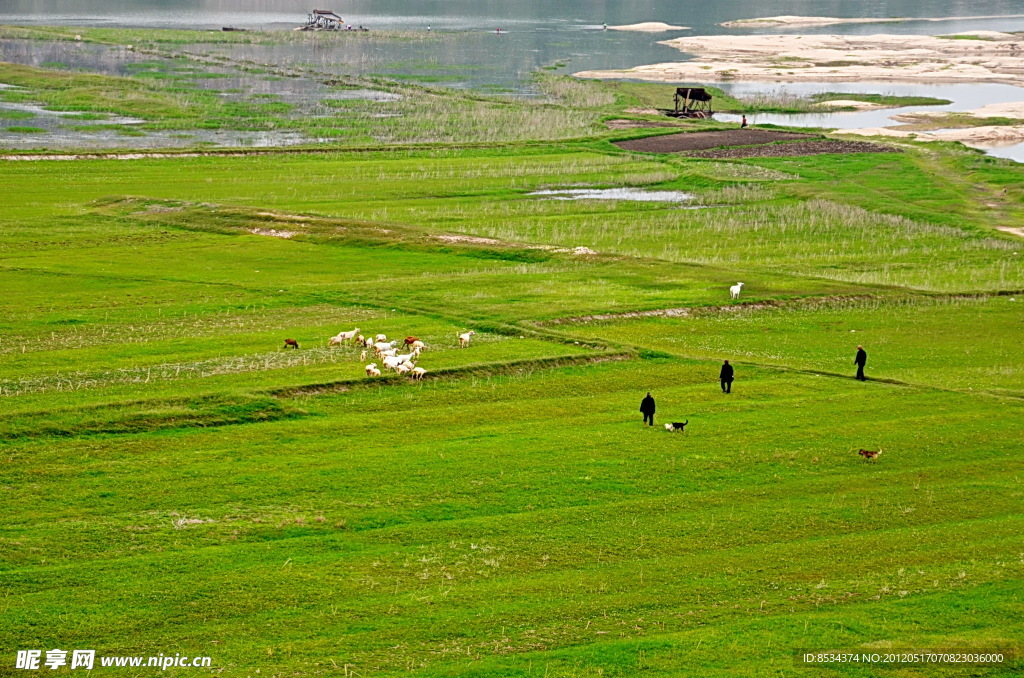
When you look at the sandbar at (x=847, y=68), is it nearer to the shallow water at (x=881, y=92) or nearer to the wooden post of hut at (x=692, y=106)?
the shallow water at (x=881, y=92)

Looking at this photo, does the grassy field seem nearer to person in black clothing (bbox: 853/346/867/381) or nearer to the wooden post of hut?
person in black clothing (bbox: 853/346/867/381)

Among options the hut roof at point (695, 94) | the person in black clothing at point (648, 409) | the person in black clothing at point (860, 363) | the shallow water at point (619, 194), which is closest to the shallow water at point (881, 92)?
the hut roof at point (695, 94)

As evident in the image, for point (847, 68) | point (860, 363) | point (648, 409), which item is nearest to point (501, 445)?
point (648, 409)

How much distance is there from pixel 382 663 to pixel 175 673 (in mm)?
4694

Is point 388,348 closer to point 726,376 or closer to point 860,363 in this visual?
point 726,376

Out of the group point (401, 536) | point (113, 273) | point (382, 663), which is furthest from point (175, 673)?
point (113, 273)

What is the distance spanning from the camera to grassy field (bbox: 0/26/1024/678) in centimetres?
2834

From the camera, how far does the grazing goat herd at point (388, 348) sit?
46.2m

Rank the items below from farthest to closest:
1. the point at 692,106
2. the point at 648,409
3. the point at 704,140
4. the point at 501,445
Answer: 1. the point at 692,106
2. the point at 704,140
3. the point at 648,409
4. the point at 501,445

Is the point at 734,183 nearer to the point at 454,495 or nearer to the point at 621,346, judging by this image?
the point at 621,346

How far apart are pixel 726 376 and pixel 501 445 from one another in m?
11.0

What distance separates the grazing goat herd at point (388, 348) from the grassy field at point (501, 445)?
0.66 metres

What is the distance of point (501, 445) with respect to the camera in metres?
39.7

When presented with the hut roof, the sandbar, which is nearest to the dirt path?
the hut roof
